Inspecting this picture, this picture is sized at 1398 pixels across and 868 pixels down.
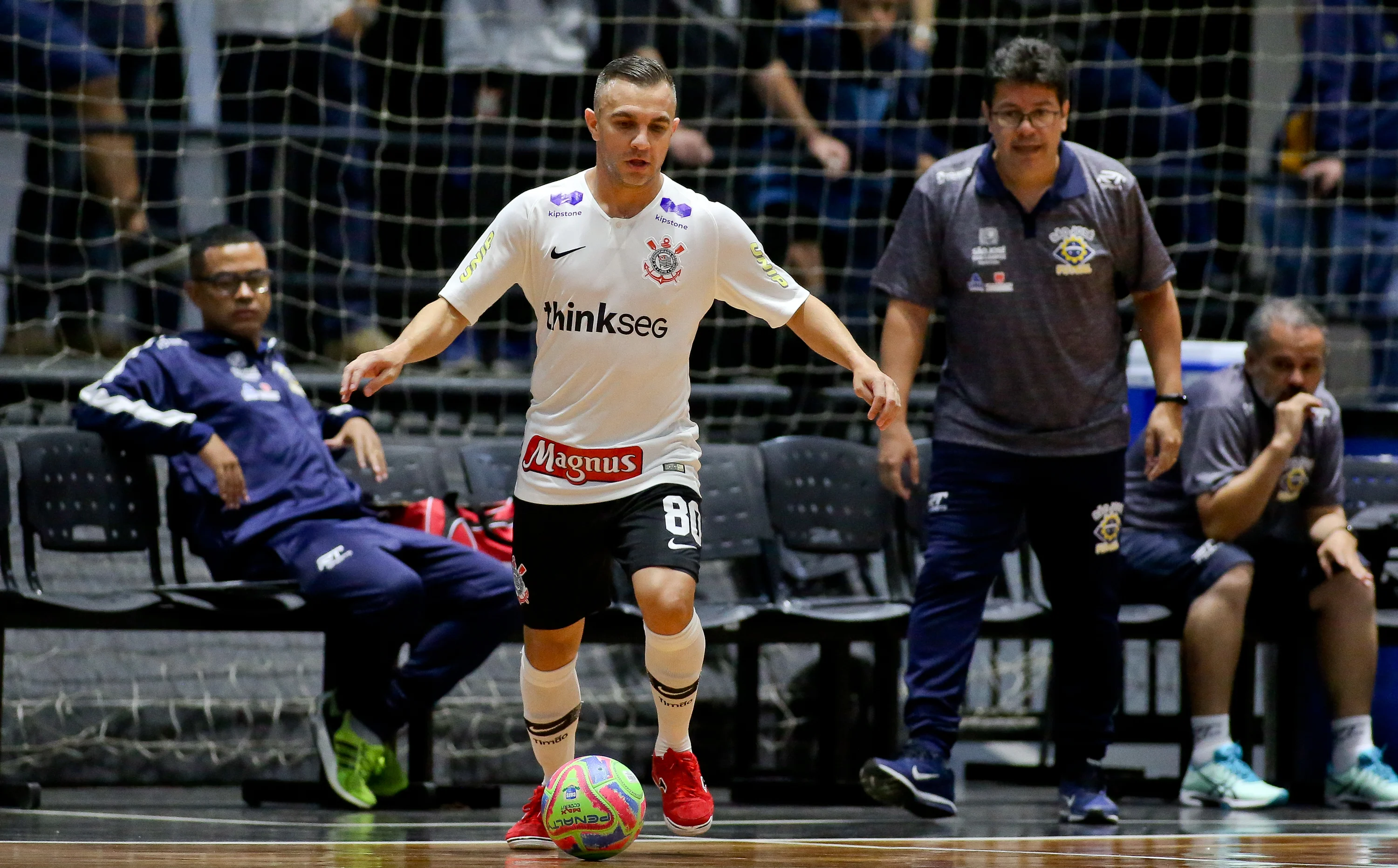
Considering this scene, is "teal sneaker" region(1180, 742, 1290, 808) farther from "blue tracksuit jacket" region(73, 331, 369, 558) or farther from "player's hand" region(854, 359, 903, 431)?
"blue tracksuit jacket" region(73, 331, 369, 558)

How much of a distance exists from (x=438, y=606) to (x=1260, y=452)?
2.70m

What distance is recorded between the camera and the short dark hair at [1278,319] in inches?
238

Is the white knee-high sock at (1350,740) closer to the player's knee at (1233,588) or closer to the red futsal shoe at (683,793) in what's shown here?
the player's knee at (1233,588)

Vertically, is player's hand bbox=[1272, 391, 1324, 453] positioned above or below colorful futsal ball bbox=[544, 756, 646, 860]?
above

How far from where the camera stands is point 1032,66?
16.1 ft

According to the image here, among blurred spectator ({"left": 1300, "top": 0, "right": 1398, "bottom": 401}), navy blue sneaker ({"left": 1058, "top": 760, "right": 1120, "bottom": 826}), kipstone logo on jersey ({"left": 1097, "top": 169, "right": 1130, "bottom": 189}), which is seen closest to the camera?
navy blue sneaker ({"left": 1058, "top": 760, "right": 1120, "bottom": 826})

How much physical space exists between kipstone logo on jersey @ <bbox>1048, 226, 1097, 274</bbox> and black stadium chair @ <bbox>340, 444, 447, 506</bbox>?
2.34 meters

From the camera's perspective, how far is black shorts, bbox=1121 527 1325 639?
603 cm

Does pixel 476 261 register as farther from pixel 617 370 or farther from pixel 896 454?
pixel 896 454

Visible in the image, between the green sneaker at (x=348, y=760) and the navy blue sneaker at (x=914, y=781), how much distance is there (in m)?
1.52

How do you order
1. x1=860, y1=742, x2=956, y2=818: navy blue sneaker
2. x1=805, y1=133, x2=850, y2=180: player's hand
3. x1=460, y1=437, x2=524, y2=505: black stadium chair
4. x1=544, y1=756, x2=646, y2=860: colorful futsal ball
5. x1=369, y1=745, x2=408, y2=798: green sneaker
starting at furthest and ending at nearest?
1. x1=805, y1=133, x2=850, y2=180: player's hand
2. x1=460, y1=437, x2=524, y2=505: black stadium chair
3. x1=369, y1=745, x2=408, y2=798: green sneaker
4. x1=860, y1=742, x2=956, y2=818: navy blue sneaker
5. x1=544, y1=756, x2=646, y2=860: colorful futsal ball

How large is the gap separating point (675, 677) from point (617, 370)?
27.7 inches

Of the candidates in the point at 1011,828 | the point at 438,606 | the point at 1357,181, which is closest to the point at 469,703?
the point at 438,606

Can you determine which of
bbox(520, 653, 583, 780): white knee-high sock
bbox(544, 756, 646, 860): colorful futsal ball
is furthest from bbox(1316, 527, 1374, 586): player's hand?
bbox(544, 756, 646, 860): colorful futsal ball
